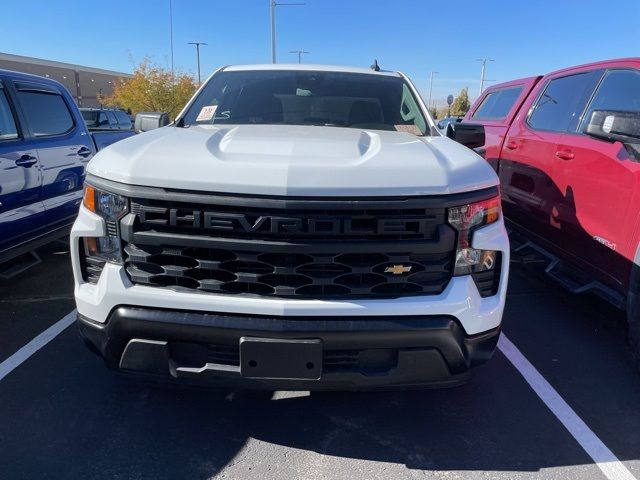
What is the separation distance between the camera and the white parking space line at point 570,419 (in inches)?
93.3

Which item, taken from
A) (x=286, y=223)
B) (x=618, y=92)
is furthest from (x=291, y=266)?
(x=618, y=92)

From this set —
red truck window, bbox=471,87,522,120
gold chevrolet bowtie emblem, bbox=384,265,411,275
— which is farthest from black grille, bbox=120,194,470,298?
red truck window, bbox=471,87,522,120

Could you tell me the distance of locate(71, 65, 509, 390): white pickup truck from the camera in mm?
2047

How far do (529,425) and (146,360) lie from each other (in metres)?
2.05

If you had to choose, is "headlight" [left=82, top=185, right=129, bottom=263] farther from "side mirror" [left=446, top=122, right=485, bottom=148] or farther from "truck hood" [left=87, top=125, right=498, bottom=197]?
"side mirror" [left=446, top=122, right=485, bottom=148]

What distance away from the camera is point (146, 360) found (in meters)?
2.16

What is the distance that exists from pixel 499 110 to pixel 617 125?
3753 mm

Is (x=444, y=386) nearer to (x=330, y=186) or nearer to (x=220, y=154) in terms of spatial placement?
(x=330, y=186)

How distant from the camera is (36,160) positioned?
4.37 m

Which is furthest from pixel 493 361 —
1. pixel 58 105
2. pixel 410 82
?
pixel 58 105

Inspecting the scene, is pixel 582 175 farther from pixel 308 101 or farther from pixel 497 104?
pixel 497 104

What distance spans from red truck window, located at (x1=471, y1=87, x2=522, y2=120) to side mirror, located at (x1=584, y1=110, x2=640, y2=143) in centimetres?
303

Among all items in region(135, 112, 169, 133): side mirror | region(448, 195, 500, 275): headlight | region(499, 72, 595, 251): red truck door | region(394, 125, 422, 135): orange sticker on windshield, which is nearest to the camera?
region(448, 195, 500, 275): headlight

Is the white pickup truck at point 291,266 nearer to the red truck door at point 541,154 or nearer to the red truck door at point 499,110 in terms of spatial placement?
the red truck door at point 541,154
